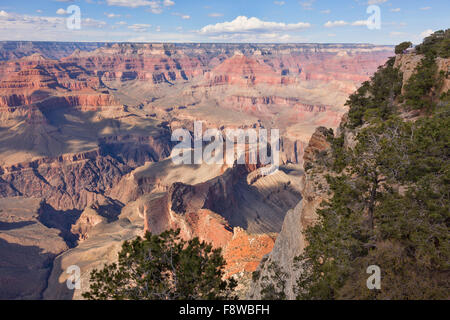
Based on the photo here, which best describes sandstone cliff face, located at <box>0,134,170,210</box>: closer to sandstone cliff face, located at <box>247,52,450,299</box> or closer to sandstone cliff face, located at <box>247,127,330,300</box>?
sandstone cliff face, located at <box>247,52,450,299</box>

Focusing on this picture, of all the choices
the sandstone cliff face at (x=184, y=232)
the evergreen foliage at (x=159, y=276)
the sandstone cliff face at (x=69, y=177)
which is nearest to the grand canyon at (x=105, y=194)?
the sandstone cliff face at (x=184, y=232)

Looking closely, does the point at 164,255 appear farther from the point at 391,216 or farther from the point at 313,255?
the point at 391,216

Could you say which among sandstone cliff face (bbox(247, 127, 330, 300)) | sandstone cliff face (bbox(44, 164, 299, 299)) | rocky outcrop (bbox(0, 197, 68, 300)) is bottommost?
rocky outcrop (bbox(0, 197, 68, 300))

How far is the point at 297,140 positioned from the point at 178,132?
72870 millimetres

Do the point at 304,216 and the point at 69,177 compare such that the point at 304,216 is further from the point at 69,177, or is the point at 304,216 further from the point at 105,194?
the point at 69,177

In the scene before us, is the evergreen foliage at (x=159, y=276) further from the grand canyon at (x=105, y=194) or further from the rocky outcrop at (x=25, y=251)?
the rocky outcrop at (x=25, y=251)

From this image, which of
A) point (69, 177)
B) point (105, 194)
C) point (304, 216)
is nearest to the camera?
point (304, 216)

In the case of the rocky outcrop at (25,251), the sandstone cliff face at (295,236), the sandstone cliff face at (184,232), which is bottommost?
the rocky outcrop at (25,251)

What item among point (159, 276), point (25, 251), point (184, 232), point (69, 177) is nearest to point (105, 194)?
point (69, 177)

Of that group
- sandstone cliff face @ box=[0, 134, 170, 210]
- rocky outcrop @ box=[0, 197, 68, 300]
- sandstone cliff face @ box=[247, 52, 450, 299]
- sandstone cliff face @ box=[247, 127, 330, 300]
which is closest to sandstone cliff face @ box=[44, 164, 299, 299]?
rocky outcrop @ box=[0, 197, 68, 300]

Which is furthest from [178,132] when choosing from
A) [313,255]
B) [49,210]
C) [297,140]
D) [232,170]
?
[313,255]

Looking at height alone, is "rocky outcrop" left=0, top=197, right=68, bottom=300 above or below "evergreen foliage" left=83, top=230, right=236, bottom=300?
below

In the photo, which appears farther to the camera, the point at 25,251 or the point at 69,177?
the point at 69,177
